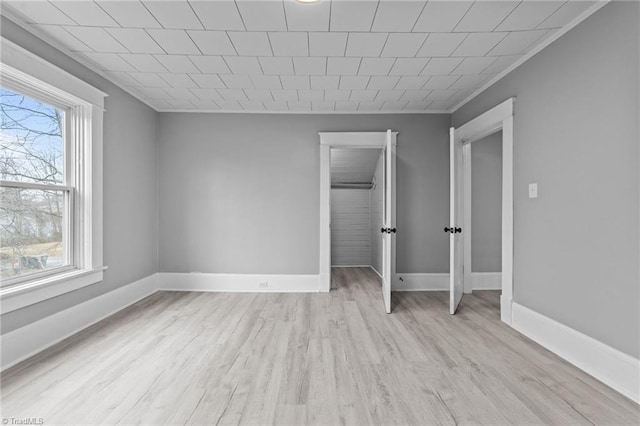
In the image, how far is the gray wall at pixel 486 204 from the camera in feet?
14.4

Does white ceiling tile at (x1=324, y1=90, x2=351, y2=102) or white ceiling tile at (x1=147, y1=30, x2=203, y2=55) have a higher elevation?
white ceiling tile at (x1=324, y1=90, x2=351, y2=102)

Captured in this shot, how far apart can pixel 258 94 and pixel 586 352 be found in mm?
3828

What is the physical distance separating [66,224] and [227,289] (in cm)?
204

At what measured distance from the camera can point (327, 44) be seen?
257 cm

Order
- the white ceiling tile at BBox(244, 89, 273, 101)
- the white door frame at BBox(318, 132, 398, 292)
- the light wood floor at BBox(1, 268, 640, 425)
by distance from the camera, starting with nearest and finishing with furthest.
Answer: the light wood floor at BBox(1, 268, 640, 425) < the white ceiling tile at BBox(244, 89, 273, 101) < the white door frame at BBox(318, 132, 398, 292)

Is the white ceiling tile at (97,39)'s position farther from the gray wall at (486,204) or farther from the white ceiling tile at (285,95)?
the gray wall at (486,204)

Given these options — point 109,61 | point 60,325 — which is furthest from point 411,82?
point 60,325

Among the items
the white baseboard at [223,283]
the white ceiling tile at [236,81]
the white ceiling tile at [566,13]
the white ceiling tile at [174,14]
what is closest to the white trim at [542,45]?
the white ceiling tile at [566,13]

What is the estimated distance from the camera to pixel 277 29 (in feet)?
7.75

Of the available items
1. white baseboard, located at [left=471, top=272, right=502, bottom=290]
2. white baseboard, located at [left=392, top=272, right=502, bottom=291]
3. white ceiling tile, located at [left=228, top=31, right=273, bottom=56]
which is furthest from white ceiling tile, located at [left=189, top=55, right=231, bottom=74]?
white baseboard, located at [left=471, top=272, right=502, bottom=290]

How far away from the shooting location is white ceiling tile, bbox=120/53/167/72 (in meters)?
2.79

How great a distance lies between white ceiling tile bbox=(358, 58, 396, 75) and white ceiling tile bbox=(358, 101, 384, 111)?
904mm

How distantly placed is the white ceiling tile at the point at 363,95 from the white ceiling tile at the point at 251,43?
125 cm

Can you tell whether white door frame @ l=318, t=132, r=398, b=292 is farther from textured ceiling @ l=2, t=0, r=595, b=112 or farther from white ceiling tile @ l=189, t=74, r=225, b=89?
white ceiling tile @ l=189, t=74, r=225, b=89
